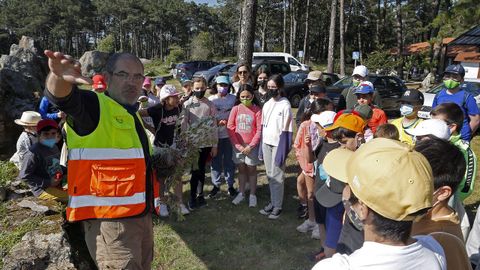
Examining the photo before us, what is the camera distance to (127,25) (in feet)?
205

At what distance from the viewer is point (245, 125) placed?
528 cm

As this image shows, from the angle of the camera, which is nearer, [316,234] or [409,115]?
[409,115]

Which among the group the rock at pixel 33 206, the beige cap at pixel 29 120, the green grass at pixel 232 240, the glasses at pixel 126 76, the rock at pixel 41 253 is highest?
the glasses at pixel 126 76

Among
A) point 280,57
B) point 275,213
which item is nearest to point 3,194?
point 275,213

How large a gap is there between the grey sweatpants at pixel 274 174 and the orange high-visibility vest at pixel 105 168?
2.89 m

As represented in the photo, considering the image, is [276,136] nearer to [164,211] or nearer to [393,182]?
[164,211]

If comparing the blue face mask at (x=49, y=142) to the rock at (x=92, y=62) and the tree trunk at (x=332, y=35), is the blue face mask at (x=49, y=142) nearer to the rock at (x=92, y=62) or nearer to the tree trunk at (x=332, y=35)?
the rock at (x=92, y=62)

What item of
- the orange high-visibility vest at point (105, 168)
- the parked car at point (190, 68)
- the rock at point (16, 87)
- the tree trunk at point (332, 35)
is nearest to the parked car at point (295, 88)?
the tree trunk at point (332, 35)

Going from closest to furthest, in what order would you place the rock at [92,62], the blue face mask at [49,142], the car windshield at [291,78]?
the blue face mask at [49,142], the car windshield at [291,78], the rock at [92,62]

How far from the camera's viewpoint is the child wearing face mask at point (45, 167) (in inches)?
159

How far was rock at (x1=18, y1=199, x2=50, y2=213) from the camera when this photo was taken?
3.65 metres

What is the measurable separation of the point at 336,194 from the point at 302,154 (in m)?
1.63

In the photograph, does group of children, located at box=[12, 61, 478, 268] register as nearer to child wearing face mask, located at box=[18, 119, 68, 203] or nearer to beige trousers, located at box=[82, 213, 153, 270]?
child wearing face mask, located at box=[18, 119, 68, 203]

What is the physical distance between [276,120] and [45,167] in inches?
111
